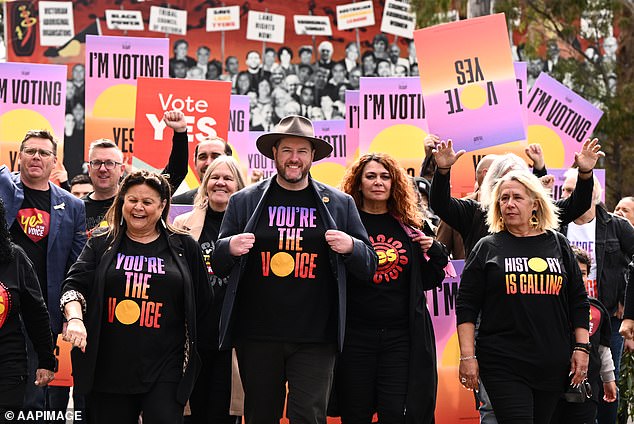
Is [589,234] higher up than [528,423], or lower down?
higher up

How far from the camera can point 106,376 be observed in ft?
18.3

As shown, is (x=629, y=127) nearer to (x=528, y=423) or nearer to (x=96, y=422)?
(x=528, y=423)

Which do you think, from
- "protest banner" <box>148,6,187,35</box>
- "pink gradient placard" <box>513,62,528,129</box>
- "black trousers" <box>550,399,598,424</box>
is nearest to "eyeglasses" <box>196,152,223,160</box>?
"pink gradient placard" <box>513,62,528,129</box>

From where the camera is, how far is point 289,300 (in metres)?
5.75

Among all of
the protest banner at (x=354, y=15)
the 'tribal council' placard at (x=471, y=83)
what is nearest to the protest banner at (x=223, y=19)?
the protest banner at (x=354, y=15)

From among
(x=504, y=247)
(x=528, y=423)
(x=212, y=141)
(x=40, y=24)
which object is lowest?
(x=528, y=423)

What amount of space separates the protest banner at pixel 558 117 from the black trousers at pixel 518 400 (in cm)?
457

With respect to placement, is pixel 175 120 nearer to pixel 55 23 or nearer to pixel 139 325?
pixel 139 325

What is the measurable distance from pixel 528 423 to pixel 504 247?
3.28ft

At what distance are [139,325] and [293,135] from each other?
1.35 meters

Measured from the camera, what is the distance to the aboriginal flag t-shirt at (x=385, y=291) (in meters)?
→ 6.22

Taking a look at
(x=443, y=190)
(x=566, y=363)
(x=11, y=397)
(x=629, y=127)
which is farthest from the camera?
(x=629, y=127)

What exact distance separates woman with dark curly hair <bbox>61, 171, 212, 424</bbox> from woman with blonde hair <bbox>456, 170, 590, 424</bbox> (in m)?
1.62

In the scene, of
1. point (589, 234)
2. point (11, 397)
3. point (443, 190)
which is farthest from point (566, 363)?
point (11, 397)
